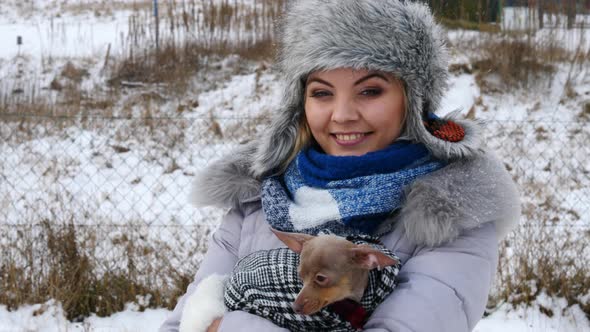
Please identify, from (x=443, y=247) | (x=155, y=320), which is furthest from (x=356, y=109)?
(x=155, y=320)

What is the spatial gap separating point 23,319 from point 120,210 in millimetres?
2203

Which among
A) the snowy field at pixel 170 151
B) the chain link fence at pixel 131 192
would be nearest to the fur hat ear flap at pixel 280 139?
the snowy field at pixel 170 151

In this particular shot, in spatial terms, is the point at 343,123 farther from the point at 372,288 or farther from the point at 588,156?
the point at 588,156

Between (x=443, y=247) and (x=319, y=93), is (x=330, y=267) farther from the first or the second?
(x=319, y=93)

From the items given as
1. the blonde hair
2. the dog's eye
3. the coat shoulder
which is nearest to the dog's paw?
the dog's eye

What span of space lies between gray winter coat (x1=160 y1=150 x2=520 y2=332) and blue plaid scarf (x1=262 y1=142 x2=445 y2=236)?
0.06 m

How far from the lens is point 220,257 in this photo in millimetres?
2135

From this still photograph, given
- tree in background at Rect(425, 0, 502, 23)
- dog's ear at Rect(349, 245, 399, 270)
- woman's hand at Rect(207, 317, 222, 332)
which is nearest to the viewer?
dog's ear at Rect(349, 245, 399, 270)

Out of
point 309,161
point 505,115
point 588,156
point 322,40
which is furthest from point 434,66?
point 505,115

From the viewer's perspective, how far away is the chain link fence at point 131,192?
4582 millimetres

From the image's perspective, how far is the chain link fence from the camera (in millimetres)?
4582

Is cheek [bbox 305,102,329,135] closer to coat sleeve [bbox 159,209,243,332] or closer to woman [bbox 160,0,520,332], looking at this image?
woman [bbox 160,0,520,332]

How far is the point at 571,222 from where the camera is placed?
6.00 meters

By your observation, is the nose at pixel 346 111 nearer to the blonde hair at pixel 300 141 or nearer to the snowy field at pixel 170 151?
the blonde hair at pixel 300 141
